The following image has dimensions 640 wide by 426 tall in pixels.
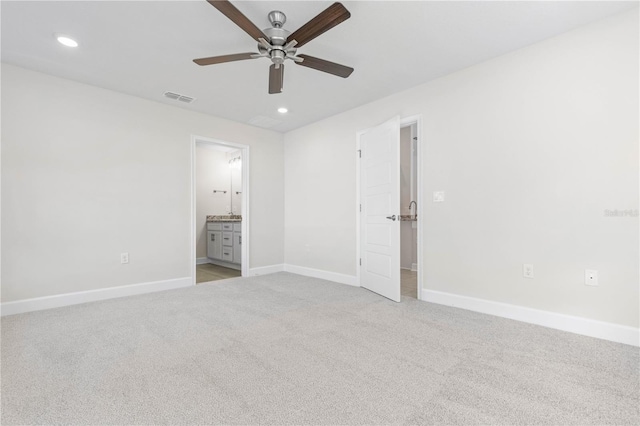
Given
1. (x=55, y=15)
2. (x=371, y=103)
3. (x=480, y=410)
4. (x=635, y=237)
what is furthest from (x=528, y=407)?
(x=55, y=15)

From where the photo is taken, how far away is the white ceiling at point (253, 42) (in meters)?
2.08

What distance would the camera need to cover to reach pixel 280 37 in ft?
7.12

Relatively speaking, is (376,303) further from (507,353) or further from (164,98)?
(164,98)

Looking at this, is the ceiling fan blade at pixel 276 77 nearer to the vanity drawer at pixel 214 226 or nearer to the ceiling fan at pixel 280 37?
the ceiling fan at pixel 280 37

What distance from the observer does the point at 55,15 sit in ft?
7.05

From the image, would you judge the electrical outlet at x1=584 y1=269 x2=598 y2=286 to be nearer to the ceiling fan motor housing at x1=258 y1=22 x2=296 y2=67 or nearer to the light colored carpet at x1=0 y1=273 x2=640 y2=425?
the light colored carpet at x1=0 y1=273 x2=640 y2=425

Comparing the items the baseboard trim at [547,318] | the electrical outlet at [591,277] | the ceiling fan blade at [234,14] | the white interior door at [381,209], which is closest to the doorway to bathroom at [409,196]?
the white interior door at [381,209]

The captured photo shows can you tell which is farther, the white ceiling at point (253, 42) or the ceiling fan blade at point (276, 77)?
the ceiling fan blade at point (276, 77)

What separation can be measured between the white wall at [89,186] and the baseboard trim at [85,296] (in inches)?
2.2

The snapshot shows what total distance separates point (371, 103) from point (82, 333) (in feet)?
12.6

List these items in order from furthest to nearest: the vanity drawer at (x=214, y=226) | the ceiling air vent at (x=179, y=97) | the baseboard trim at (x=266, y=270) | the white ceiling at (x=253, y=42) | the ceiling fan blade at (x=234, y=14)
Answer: the vanity drawer at (x=214, y=226) → the baseboard trim at (x=266, y=270) → the ceiling air vent at (x=179, y=97) → the white ceiling at (x=253, y=42) → the ceiling fan blade at (x=234, y=14)

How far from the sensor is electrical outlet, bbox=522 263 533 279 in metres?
2.56

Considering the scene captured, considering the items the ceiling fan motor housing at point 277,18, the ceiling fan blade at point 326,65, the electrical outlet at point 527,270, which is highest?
the ceiling fan motor housing at point 277,18

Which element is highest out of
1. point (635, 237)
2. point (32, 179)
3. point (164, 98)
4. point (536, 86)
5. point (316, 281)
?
point (164, 98)
